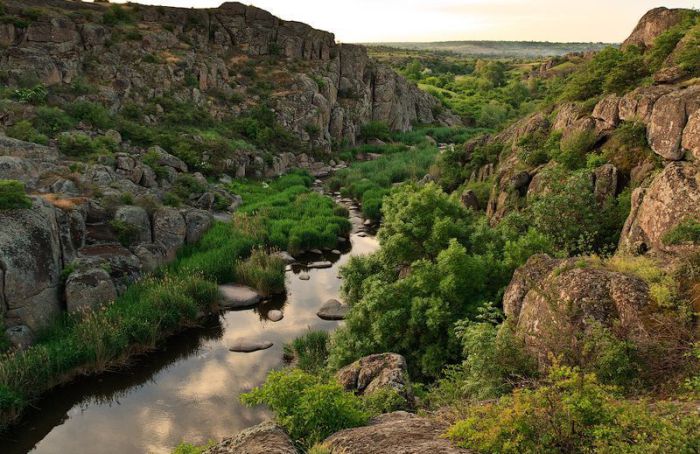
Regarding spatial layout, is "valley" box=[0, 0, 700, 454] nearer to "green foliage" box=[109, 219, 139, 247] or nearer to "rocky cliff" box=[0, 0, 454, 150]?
"green foliage" box=[109, 219, 139, 247]

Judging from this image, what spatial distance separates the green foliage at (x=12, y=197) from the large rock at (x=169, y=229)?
730 centimetres

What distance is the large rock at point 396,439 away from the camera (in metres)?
8.34

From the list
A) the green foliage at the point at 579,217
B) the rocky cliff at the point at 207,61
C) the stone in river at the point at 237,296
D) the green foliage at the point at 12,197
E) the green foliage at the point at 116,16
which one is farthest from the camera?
the green foliage at the point at 116,16

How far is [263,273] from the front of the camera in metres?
26.7

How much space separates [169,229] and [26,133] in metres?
15.4

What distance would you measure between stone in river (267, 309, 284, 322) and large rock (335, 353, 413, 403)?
10.7 m

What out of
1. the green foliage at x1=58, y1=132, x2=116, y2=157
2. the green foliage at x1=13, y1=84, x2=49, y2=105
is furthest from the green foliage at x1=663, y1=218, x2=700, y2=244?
the green foliage at x1=13, y1=84, x2=49, y2=105

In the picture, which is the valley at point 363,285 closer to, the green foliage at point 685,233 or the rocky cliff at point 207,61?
the green foliage at point 685,233

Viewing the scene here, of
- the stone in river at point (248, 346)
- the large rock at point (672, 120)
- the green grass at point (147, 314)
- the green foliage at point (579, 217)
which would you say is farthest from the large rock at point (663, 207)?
the green grass at point (147, 314)

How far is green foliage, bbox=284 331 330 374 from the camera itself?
19984 mm

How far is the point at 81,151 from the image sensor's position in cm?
3616

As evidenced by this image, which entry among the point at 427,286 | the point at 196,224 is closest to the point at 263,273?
the point at 196,224

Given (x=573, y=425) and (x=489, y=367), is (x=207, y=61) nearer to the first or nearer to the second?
(x=489, y=367)

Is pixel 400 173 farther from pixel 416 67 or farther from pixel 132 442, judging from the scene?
pixel 416 67
